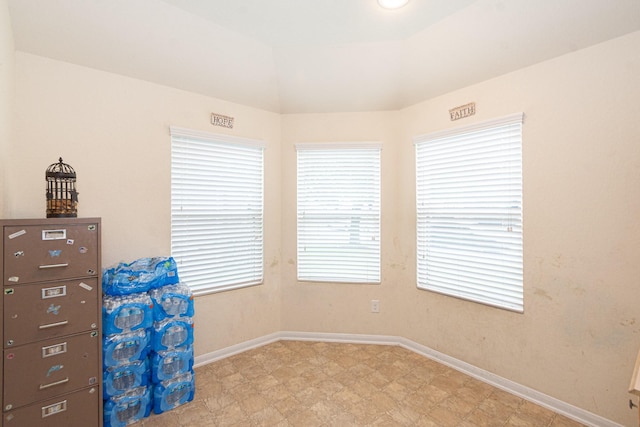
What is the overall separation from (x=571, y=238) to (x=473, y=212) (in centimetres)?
69

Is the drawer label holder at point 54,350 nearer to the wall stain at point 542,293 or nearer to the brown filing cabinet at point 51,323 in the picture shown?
the brown filing cabinet at point 51,323

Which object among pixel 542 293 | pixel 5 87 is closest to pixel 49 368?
pixel 5 87

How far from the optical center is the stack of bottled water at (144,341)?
1.96 meters

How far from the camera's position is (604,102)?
192 centimetres

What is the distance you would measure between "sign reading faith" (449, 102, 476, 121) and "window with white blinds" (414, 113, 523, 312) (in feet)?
0.44

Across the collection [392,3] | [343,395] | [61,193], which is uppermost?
[392,3]

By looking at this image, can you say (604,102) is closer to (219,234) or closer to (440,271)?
(440,271)

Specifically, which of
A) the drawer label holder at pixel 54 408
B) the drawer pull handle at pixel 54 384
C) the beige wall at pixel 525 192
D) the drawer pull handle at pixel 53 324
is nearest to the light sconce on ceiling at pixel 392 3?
the beige wall at pixel 525 192

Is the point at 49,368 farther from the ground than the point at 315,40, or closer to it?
closer to it

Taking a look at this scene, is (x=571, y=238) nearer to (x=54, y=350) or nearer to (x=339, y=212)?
(x=339, y=212)

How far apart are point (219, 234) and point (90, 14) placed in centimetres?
191

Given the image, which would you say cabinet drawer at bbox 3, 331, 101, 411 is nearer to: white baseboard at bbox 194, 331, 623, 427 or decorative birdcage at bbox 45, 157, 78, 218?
decorative birdcage at bbox 45, 157, 78, 218

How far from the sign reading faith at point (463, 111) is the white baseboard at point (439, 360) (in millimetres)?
2208

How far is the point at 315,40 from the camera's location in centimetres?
254
